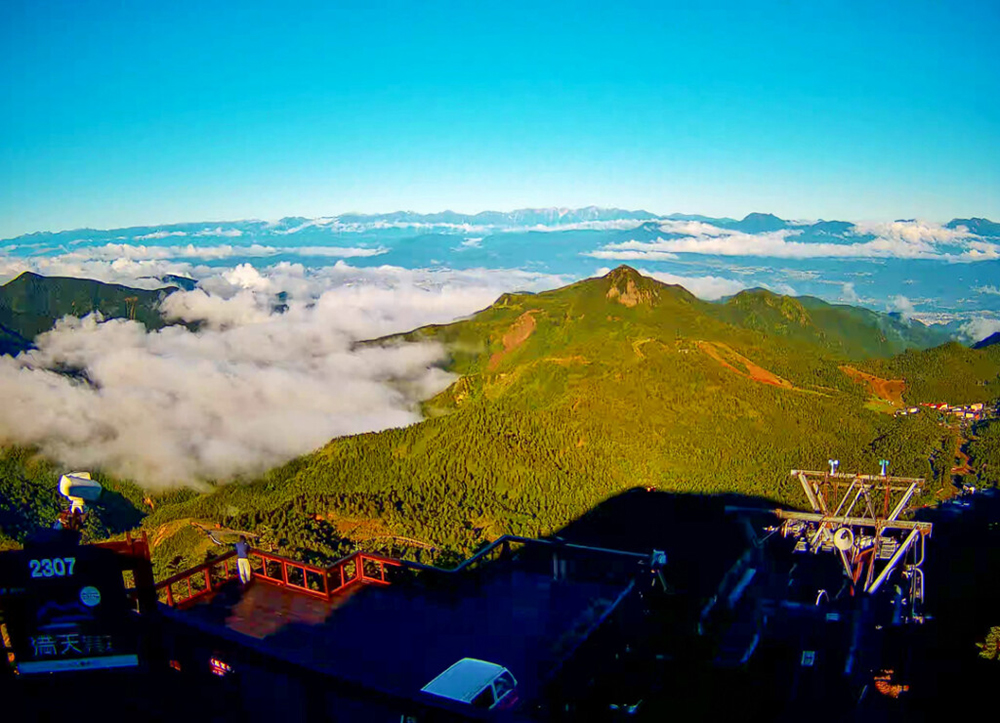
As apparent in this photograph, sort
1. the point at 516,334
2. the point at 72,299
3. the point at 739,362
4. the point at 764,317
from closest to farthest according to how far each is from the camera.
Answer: the point at 739,362 < the point at 516,334 < the point at 764,317 < the point at 72,299

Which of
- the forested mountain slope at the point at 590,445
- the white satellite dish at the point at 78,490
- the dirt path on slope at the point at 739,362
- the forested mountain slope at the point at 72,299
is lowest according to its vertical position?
the forested mountain slope at the point at 590,445

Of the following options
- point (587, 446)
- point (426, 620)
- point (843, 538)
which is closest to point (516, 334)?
point (587, 446)

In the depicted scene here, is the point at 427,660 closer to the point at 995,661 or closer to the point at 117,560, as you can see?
the point at 117,560

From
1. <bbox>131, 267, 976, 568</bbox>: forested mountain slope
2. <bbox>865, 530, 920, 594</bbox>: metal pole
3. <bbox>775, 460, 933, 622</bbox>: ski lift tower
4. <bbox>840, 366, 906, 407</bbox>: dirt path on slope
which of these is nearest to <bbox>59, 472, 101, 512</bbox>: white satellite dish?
<bbox>775, 460, 933, 622</bbox>: ski lift tower

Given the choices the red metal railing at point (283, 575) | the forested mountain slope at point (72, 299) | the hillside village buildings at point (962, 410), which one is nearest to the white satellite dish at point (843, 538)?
the red metal railing at point (283, 575)

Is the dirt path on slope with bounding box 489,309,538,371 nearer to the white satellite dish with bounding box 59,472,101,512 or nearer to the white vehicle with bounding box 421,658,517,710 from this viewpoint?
the white vehicle with bounding box 421,658,517,710

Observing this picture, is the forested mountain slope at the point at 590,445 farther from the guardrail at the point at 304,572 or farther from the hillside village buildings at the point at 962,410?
the guardrail at the point at 304,572

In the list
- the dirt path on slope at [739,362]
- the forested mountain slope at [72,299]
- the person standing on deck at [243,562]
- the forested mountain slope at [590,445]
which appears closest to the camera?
the person standing on deck at [243,562]

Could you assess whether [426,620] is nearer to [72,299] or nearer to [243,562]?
[243,562]
